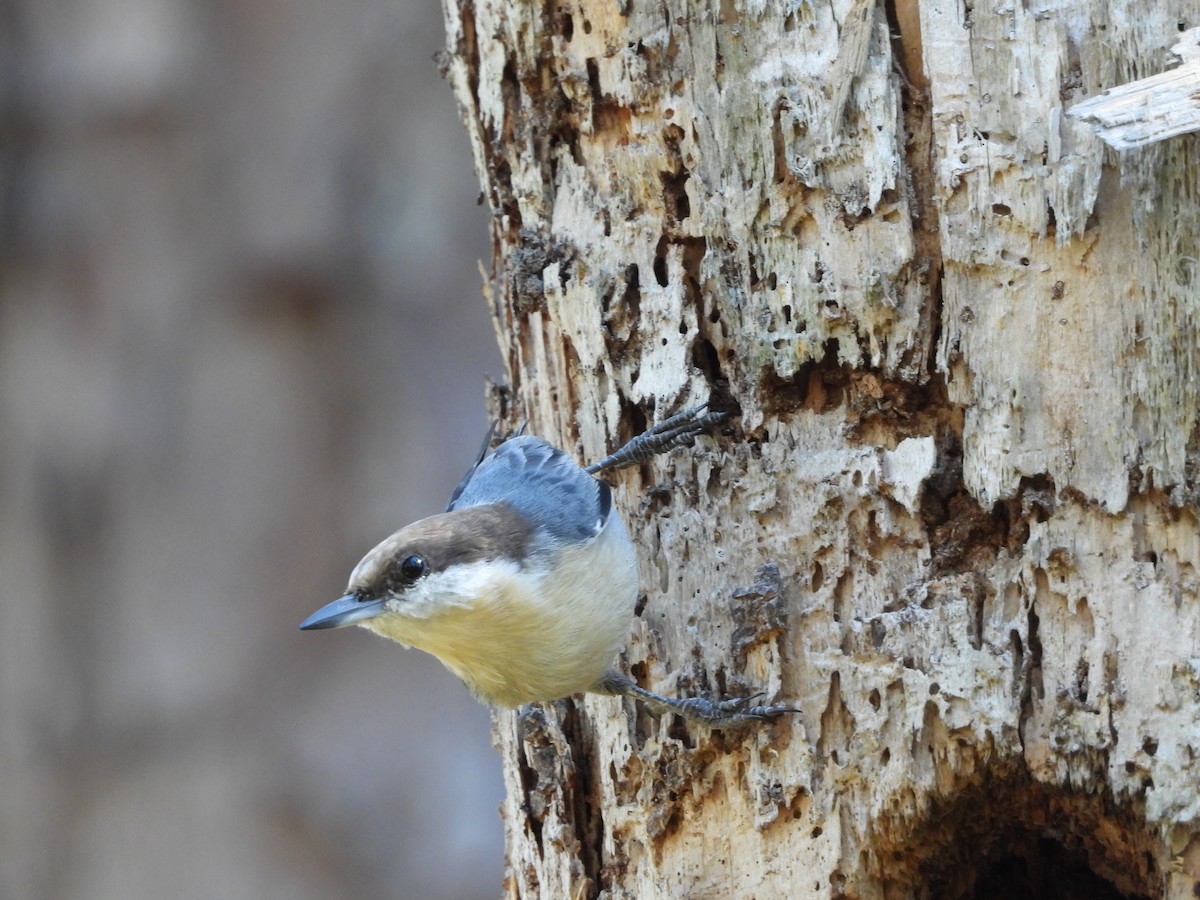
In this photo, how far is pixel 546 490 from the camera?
2.03 m

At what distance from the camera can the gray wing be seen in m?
1.98

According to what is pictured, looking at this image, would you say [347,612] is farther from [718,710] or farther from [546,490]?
[718,710]

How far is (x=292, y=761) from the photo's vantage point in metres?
3.84

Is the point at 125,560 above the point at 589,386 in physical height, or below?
below

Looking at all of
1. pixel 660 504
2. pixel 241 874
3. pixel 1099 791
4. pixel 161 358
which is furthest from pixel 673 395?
pixel 241 874

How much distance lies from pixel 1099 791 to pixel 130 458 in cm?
308

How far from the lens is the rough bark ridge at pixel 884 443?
5.33ft

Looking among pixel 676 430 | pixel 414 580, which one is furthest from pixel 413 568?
pixel 676 430

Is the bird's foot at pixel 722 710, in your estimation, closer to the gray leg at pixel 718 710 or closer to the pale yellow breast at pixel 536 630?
the gray leg at pixel 718 710

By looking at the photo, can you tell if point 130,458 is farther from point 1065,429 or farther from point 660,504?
point 1065,429

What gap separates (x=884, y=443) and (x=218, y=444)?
2.57m

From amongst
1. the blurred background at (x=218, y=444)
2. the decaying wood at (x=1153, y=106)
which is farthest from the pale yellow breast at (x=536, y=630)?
the blurred background at (x=218, y=444)

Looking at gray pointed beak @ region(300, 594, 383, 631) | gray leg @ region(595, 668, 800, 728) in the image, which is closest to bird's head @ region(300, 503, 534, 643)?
gray pointed beak @ region(300, 594, 383, 631)

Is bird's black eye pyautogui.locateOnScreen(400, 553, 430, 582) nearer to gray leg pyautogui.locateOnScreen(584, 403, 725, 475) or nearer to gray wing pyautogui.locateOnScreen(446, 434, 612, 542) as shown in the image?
gray wing pyautogui.locateOnScreen(446, 434, 612, 542)
